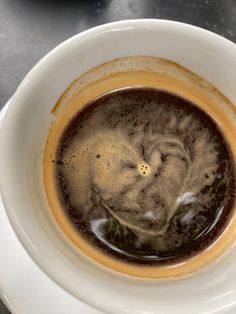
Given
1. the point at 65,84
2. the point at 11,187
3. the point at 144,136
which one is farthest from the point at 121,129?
the point at 11,187

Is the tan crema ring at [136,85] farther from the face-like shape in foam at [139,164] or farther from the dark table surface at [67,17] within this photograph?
the dark table surface at [67,17]

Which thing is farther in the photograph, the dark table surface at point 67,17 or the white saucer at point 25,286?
the dark table surface at point 67,17

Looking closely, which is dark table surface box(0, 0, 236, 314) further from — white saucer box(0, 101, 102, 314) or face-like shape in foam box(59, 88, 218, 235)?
white saucer box(0, 101, 102, 314)

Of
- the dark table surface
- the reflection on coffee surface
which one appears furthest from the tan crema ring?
the dark table surface

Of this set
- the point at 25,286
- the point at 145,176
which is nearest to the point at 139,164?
the point at 145,176

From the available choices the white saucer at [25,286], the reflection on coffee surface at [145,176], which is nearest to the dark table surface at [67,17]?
the reflection on coffee surface at [145,176]

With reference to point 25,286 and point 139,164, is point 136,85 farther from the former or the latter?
point 25,286

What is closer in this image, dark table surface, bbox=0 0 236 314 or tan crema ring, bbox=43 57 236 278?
tan crema ring, bbox=43 57 236 278
